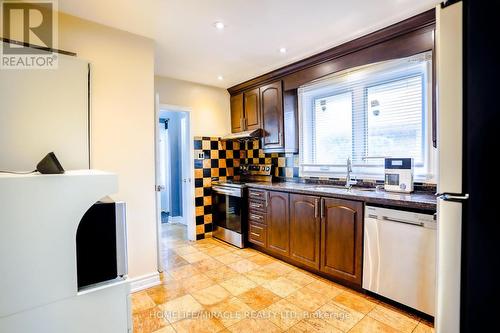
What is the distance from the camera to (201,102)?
3.91 meters

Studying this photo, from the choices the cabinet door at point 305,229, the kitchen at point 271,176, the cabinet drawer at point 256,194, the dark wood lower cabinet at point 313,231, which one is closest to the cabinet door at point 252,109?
the kitchen at point 271,176

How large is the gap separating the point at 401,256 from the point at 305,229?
3.08 feet

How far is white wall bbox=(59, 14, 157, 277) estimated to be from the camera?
6.93 ft

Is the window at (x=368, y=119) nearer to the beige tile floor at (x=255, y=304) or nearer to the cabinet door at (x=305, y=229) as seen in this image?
the cabinet door at (x=305, y=229)

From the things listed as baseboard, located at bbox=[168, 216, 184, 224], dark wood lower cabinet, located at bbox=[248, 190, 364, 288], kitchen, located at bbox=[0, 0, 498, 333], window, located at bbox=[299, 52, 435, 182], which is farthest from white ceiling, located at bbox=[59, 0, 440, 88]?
baseboard, located at bbox=[168, 216, 184, 224]

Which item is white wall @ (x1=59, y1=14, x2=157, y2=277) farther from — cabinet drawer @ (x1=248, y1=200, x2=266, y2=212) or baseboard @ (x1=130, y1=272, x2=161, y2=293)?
cabinet drawer @ (x1=248, y1=200, x2=266, y2=212)

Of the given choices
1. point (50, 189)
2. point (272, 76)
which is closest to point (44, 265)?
point (50, 189)

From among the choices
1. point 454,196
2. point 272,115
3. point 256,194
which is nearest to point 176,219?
point 256,194

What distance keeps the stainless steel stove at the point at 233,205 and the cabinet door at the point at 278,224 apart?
1.59 feet

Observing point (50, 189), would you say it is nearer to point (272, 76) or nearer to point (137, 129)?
point (137, 129)

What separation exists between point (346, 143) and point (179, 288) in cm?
250

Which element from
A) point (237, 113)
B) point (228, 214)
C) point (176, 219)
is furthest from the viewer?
point (176, 219)

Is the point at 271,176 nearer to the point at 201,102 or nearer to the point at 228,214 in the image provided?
the point at 228,214
